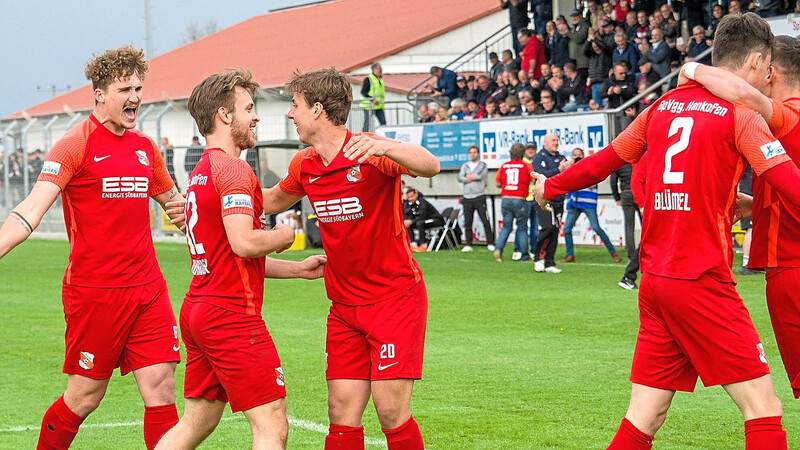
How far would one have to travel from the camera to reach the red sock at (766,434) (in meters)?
4.83

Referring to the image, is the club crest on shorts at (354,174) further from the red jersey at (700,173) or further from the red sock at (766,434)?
the red sock at (766,434)

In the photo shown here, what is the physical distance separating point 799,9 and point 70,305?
1867cm

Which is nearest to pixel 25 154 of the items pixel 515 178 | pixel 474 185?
pixel 474 185

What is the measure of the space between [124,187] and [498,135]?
1923 cm

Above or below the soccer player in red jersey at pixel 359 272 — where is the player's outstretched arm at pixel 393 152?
above

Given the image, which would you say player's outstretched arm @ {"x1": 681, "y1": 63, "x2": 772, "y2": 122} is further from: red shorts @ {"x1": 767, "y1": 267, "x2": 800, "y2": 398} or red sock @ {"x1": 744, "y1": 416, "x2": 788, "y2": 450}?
red sock @ {"x1": 744, "y1": 416, "x2": 788, "y2": 450}

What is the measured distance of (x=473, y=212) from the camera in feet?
79.6

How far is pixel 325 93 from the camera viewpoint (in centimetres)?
549

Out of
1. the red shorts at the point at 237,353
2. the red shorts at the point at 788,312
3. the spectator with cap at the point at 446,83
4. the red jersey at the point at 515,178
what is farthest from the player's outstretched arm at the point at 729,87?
the spectator with cap at the point at 446,83

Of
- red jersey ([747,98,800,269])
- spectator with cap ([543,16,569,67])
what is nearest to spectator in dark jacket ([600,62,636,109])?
spectator with cap ([543,16,569,67])

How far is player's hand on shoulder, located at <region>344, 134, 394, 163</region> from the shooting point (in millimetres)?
5129

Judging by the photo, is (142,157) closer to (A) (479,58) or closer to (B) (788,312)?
(B) (788,312)

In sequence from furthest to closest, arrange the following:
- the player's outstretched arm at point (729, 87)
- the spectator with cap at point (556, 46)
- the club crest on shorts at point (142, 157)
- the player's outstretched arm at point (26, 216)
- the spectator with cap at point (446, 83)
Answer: the spectator with cap at point (446, 83) < the spectator with cap at point (556, 46) < the club crest on shorts at point (142, 157) < the player's outstretched arm at point (26, 216) < the player's outstretched arm at point (729, 87)

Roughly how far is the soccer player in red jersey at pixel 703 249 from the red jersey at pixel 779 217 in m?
0.36
